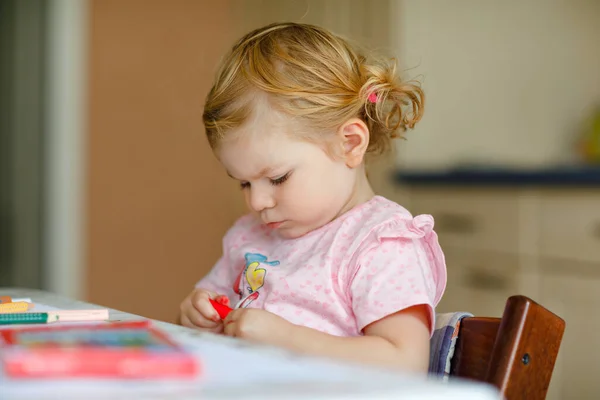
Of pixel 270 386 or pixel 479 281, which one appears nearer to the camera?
pixel 270 386

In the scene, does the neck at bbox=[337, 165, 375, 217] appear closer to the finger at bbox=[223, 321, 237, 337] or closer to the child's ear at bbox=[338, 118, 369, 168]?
the child's ear at bbox=[338, 118, 369, 168]

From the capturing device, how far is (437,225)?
8.66ft

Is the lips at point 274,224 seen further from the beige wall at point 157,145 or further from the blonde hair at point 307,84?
the beige wall at point 157,145

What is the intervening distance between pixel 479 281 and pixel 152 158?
129 cm

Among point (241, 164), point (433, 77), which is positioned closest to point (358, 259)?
point (241, 164)

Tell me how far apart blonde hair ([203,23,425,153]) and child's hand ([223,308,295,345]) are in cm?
31

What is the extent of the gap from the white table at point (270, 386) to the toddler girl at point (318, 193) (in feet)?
1.27

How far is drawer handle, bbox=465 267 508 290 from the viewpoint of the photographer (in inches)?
93.5

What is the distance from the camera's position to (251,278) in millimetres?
1053

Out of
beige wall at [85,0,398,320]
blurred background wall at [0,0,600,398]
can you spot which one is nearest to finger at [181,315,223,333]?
blurred background wall at [0,0,600,398]

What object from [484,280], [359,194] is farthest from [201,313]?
[484,280]

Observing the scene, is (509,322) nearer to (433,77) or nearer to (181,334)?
(181,334)

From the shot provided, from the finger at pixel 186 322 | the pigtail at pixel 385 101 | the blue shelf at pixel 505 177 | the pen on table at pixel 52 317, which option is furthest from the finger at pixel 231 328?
the blue shelf at pixel 505 177

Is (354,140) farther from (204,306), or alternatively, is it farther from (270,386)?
(270,386)
